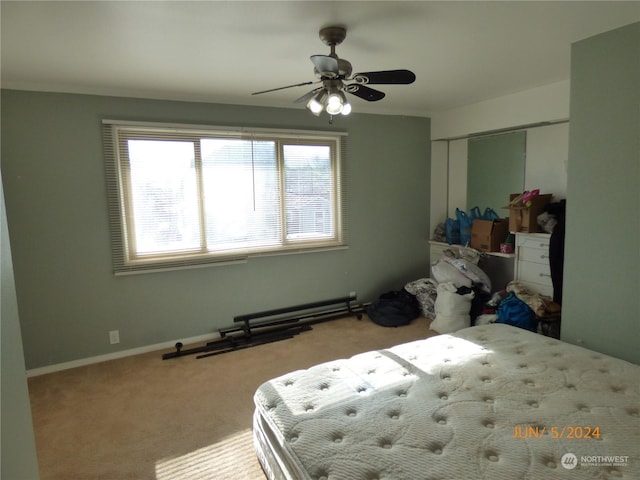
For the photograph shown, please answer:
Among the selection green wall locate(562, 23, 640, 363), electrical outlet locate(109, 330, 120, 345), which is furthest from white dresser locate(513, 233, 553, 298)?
electrical outlet locate(109, 330, 120, 345)

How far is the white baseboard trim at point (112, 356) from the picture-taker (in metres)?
3.07

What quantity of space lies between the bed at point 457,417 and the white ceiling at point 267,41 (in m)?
1.82

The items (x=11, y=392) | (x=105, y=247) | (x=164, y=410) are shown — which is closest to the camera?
(x=11, y=392)

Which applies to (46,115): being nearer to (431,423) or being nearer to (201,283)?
(201,283)

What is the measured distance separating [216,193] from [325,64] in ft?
6.55

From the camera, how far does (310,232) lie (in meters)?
4.07

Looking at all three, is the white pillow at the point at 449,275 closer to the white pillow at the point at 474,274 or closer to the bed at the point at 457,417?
the white pillow at the point at 474,274

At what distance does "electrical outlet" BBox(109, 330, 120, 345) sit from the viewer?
3293 mm

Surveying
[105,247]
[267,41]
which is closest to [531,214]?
[267,41]

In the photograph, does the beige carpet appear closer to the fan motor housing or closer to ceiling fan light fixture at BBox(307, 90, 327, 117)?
ceiling fan light fixture at BBox(307, 90, 327, 117)

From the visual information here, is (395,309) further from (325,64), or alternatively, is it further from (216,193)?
(325,64)

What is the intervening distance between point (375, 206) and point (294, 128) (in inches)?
51.1

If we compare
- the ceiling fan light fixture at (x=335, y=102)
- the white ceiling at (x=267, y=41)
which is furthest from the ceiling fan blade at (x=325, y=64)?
the white ceiling at (x=267, y=41)

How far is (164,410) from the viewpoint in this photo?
8.21 ft
